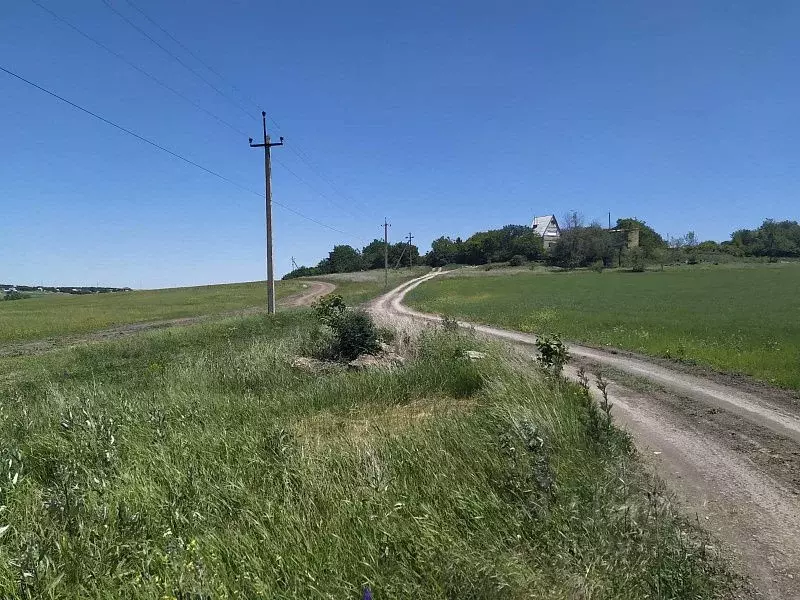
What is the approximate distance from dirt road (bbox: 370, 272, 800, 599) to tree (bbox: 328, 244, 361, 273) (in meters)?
144

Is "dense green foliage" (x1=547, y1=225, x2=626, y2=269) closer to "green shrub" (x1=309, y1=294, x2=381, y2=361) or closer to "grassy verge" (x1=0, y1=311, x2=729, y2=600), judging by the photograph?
"green shrub" (x1=309, y1=294, x2=381, y2=361)

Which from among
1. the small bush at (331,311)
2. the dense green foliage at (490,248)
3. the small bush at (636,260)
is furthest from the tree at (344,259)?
the small bush at (331,311)

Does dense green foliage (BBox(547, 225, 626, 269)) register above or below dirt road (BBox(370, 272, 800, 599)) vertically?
above

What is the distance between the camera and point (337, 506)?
4426 mm

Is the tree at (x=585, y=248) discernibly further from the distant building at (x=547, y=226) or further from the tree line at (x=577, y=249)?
the distant building at (x=547, y=226)

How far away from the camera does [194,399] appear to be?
324 inches

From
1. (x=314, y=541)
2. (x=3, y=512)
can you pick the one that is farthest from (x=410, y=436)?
(x=3, y=512)

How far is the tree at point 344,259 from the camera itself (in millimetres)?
157863

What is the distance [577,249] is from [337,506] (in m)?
128

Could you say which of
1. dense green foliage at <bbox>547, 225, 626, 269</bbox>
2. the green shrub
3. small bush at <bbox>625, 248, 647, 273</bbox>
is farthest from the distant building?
the green shrub

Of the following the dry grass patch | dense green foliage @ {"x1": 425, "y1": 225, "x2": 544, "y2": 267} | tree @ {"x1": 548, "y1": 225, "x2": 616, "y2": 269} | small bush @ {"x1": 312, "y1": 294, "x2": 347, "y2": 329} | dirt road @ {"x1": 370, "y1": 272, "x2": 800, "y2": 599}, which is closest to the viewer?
dirt road @ {"x1": 370, "y1": 272, "x2": 800, "y2": 599}

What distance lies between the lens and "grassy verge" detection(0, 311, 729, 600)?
3545 mm

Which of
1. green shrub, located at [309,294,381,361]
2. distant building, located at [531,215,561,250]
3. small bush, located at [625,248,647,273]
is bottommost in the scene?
green shrub, located at [309,294,381,361]

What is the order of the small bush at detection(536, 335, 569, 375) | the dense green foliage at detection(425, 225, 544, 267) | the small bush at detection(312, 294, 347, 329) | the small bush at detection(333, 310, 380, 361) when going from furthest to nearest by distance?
the dense green foliage at detection(425, 225, 544, 267) → the small bush at detection(312, 294, 347, 329) → the small bush at detection(333, 310, 380, 361) → the small bush at detection(536, 335, 569, 375)
